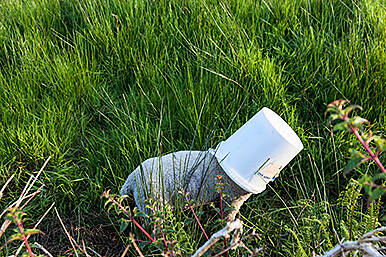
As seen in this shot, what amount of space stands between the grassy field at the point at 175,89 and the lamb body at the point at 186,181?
0.11 meters

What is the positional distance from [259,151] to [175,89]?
93cm

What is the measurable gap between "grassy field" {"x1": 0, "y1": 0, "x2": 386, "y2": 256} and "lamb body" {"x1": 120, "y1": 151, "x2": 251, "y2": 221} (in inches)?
4.4

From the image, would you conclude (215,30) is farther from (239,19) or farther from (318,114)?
(318,114)

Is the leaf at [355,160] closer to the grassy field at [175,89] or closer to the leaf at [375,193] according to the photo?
the leaf at [375,193]

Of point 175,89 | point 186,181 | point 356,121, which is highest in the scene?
point 356,121

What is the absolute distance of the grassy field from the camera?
2213mm

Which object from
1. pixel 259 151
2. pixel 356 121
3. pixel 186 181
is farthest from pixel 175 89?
pixel 356 121

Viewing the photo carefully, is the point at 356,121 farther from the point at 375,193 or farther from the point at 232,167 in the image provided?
the point at 232,167

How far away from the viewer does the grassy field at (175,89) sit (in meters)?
2.21

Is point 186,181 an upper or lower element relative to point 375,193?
lower

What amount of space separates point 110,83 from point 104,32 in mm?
358

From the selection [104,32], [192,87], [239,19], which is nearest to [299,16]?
[239,19]

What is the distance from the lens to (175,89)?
2600mm

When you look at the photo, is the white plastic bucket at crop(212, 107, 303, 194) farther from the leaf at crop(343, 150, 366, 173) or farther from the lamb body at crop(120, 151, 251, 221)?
the leaf at crop(343, 150, 366, 173)
